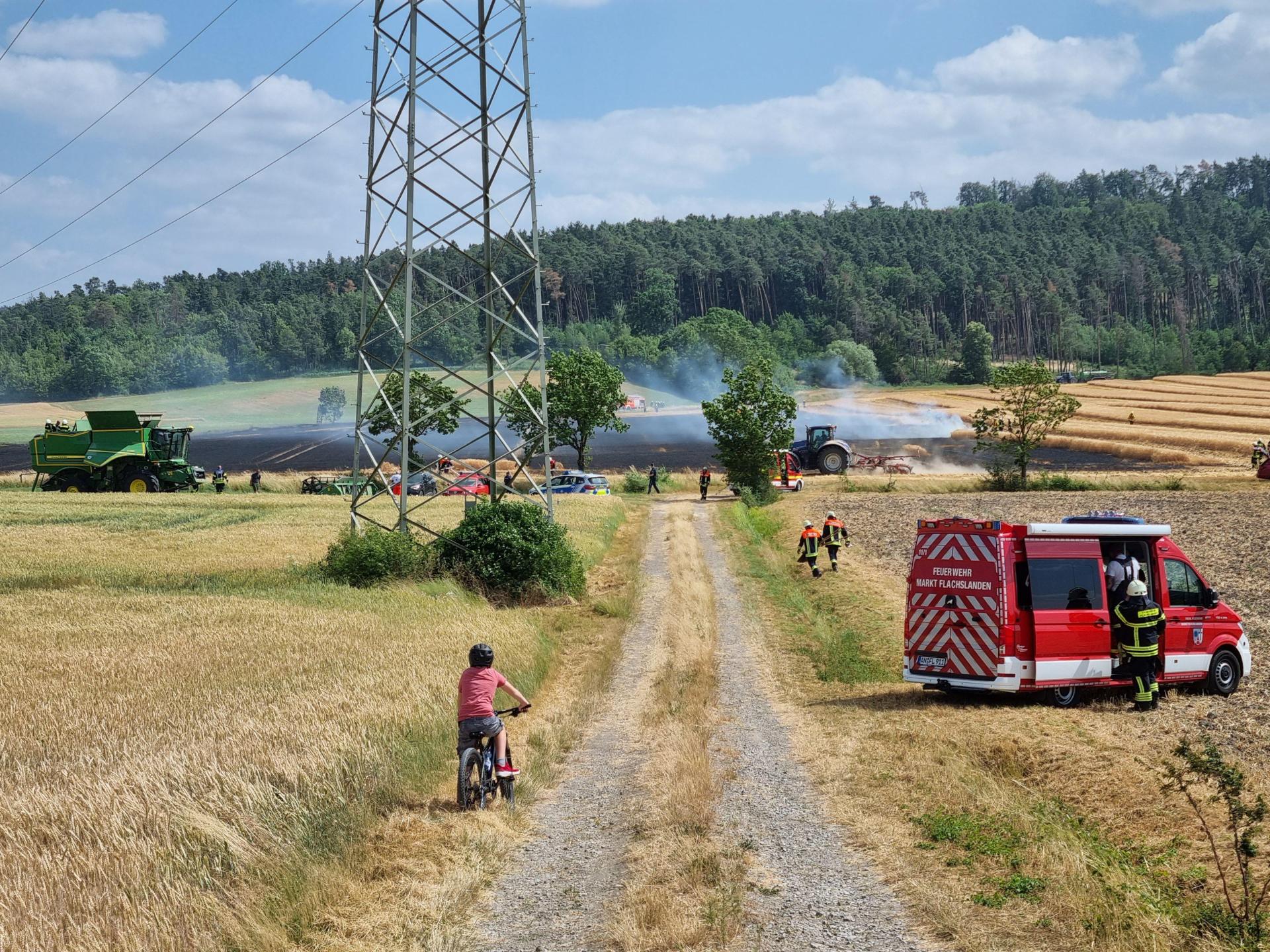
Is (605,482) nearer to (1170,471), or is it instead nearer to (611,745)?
(1170,471)

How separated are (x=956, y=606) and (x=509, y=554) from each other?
479 inches

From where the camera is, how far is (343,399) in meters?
140

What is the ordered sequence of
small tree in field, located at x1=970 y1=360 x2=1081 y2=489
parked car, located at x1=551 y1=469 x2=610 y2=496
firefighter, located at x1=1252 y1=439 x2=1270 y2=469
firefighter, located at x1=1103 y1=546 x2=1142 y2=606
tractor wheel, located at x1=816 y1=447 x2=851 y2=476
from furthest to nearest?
tractor wheel, located at x1=816 y1=447 x2=851 y2=476 < firefighter, located at x1=1252 y1=439 x2=1270 y2=469 < small tree in field, located at x1=970 y1=360 x2=1081 y2=489 < parked car, located at x1=551 y1=469 x2=610 y2=496 < firefighter, located at x1=1103 y1=546 x2=1142 y2=606

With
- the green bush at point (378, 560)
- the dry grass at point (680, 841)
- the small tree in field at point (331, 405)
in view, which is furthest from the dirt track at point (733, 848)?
the small tree in field at point (331, 405)

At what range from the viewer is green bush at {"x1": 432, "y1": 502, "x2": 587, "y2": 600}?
25.8m

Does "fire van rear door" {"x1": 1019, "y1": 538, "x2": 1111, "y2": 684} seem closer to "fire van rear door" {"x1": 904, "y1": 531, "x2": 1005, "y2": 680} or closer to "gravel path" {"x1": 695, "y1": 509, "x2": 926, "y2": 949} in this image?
"fire van rear door" {"x1": 904, "y1": 531, "x2": 1005, "y2": 680}

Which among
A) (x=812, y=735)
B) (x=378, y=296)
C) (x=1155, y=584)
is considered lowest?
(x=812, y=735)

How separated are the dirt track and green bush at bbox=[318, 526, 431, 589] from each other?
34.4ft

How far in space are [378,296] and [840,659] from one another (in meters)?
12.3

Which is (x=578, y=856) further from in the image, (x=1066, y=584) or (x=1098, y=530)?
(x=1098, y=530)

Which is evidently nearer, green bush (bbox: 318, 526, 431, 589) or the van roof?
the van roof

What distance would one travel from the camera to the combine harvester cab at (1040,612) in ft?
51.6

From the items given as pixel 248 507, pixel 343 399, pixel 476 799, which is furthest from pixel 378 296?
pixel 343 399

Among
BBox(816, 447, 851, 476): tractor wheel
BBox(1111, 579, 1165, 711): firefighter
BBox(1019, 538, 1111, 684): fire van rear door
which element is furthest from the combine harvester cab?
BBox(816, 447, 851, 476): tractor wheel
